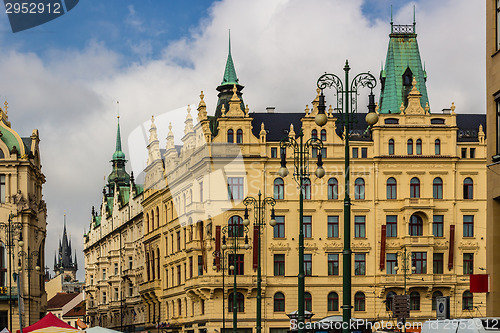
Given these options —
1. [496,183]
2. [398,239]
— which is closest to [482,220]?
[398,239]

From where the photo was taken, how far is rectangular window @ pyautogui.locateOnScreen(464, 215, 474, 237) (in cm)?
7893

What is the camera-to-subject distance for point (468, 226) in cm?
7912

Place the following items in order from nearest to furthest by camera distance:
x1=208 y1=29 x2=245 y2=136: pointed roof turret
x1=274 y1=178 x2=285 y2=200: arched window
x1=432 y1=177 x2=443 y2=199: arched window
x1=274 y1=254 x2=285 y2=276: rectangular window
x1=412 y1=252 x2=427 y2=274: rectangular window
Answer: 1. x1=412 y1=252 x2=427 y2=274: rectangular window
2. x1=274 y1=254 x2=285 y2=276: rectangular window
3. x1=432 y1=177 x2=443 y2=199: arched window
4. x1=274 y1=178 x2=285 y2=200: arched window
5. x1=208 y1=29 x2=245 y2=136: pointed roof turret

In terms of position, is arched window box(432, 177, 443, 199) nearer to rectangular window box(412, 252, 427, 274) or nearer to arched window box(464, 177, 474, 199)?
arched window box(464, 177, 474, 199)

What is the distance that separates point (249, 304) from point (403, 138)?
59.0 feet

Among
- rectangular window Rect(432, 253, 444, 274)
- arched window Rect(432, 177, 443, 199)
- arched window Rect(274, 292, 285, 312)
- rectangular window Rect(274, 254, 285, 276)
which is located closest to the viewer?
arched window Rect(274, 292, 285, 312)

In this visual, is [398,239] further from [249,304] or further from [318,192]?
[249,304]

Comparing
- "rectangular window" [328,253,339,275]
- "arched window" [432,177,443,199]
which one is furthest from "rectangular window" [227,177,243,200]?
"arched window" [432,177,443,199]

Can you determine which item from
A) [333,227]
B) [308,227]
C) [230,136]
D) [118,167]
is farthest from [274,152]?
[118,167]

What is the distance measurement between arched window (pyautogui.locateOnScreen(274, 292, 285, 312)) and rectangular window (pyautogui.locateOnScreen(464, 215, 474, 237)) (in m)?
15.5

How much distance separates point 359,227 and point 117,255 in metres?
53.5

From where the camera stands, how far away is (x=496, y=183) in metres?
36.1

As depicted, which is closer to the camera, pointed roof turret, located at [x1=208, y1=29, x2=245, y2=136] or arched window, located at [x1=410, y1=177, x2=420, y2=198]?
arched window, located at [x1=410, y1=177, x2=420, y2=198]

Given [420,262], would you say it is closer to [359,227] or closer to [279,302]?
[359,227]
